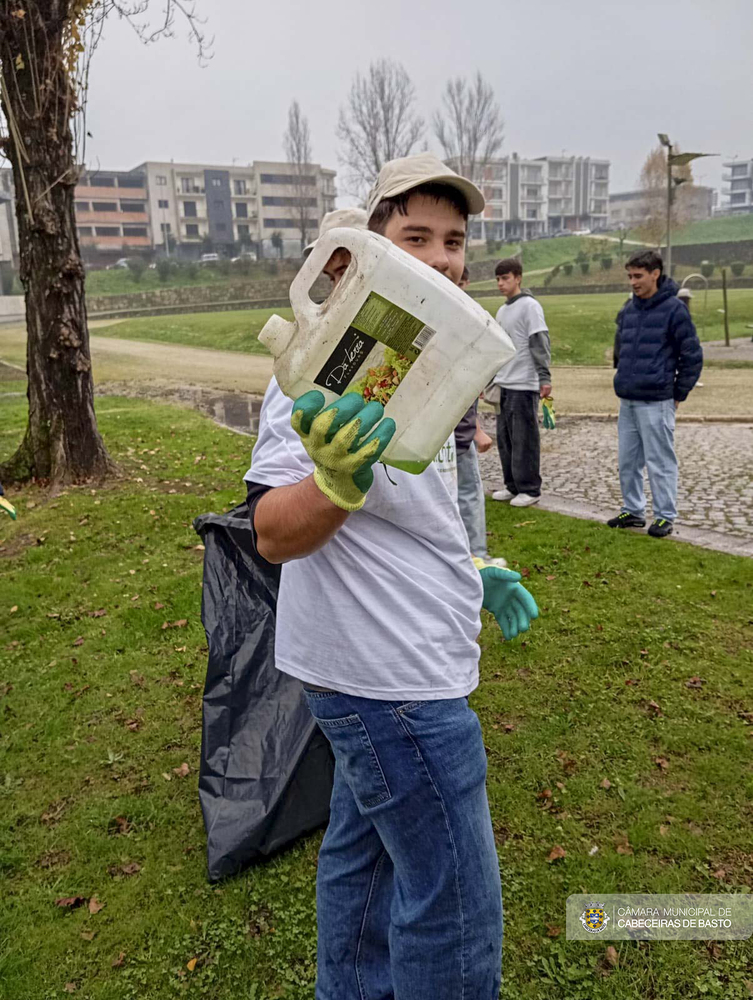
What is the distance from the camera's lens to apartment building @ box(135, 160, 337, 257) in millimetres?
80562

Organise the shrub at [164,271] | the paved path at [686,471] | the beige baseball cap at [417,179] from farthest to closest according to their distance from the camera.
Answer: the shrub at [164,271], the paved path at [686,471], the beige baseball cap at [417,179]

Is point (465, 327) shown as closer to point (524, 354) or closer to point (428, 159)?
point (428, 159)

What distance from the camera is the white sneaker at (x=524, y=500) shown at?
6797 millimetres

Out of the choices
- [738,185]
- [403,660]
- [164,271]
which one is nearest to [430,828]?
[403,660]

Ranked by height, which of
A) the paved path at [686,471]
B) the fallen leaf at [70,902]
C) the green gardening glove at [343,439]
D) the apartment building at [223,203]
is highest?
the apartment building at [223,203]

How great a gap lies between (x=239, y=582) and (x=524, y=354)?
14.9 ft

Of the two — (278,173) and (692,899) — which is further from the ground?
(278,173)

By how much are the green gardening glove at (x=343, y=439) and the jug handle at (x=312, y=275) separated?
17 cm

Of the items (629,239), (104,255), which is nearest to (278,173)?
(104,255)

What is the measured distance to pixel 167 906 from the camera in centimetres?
250

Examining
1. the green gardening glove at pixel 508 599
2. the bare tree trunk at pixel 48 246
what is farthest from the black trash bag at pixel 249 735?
the bare tree trunk at pixel 48 246

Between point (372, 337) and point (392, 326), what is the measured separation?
42 millimetres

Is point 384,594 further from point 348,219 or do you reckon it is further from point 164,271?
point 164,271

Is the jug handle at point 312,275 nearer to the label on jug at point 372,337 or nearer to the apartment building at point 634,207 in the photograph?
the label on jug at point 372,337
